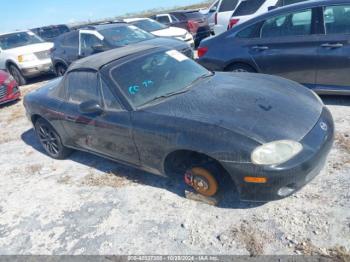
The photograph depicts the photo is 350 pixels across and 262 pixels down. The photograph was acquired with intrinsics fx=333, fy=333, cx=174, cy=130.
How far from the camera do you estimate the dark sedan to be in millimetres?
4832

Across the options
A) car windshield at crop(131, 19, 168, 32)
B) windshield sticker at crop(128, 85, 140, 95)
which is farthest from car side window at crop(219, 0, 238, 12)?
windshield sticker at crop(128, 85, 140, 95)

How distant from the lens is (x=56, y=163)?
5.05 m

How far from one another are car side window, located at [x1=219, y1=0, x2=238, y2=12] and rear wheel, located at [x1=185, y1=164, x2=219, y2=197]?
374 inches

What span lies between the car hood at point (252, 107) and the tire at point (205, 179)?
482mm

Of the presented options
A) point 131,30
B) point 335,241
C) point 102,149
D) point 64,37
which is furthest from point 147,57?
point 64,37

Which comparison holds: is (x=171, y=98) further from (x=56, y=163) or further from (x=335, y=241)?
(x=56, y=163)

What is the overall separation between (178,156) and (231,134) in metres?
0.72

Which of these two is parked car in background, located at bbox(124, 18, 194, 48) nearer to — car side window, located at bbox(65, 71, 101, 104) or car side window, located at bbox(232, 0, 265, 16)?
car side window, located at bbox(232, 0, 265, 16)

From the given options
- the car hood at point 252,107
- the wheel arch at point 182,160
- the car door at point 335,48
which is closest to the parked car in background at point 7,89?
the car hood at point 252,107

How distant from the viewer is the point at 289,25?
5273mm

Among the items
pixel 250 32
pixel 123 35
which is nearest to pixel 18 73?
pixel 123 35

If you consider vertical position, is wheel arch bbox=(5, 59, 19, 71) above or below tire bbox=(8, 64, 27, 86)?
above

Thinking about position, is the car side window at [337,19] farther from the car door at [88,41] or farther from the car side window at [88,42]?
the car side window at [88,42]

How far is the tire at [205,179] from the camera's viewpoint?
10.6 feet
